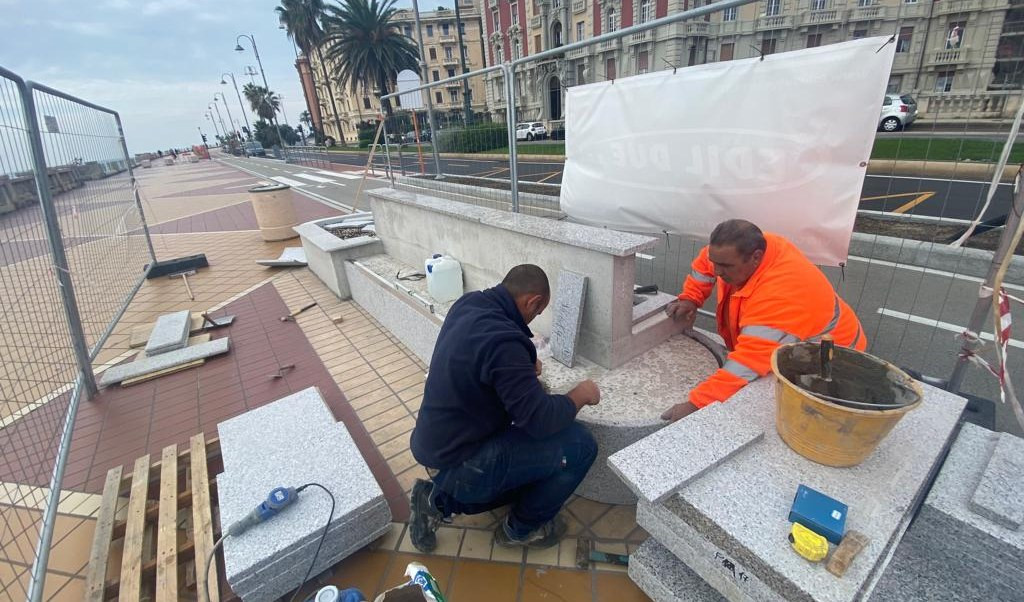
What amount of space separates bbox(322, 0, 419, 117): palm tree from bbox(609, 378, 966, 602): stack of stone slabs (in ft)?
126

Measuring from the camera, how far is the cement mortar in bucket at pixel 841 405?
1.57 metres

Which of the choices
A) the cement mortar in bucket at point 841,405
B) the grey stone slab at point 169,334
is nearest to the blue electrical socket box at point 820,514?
the cement mortar in bucket at point 841,405

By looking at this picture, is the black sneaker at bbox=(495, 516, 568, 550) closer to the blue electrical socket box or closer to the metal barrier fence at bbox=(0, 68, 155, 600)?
the blue electrical socket box

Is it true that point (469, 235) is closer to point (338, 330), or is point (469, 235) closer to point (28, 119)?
point (338, 330)

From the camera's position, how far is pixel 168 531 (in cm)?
231

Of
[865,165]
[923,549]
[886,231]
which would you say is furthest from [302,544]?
[886,231]

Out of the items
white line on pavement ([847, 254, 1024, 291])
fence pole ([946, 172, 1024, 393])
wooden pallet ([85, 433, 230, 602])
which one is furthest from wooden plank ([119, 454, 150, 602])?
white line on pavement ([847, 254, 1024, 291])

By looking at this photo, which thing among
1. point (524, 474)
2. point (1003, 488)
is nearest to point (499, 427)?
point (524, 474)

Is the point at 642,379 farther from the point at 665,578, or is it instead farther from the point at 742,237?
the point at 665,578

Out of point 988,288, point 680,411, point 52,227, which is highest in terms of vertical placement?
point 52,227

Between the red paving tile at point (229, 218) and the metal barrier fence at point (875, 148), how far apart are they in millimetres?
5307

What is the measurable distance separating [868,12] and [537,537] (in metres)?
3.27

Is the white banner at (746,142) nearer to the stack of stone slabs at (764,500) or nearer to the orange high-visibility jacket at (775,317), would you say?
the orange high-visibility jacket at (775,317)

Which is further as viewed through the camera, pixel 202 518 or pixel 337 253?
pixel 337 253
